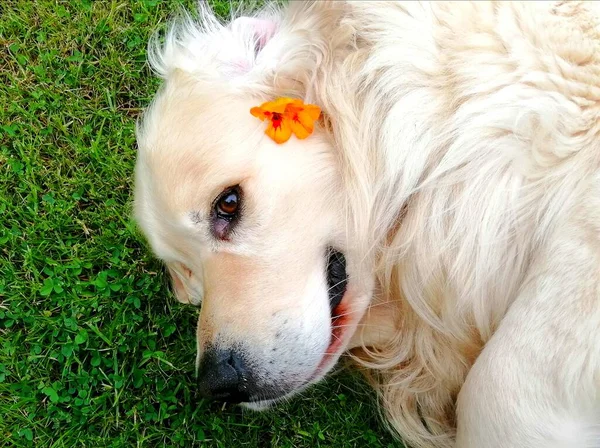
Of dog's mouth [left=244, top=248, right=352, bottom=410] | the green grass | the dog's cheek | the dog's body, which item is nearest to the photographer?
the dog's body

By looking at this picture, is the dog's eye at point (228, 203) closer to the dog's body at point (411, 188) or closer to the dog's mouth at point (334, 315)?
the dog's body at point (411, 188)

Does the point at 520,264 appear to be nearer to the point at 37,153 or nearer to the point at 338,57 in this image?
the point at 338,57

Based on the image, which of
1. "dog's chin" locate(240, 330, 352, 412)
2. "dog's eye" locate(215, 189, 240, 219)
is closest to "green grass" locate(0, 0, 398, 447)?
"dog's chin" locate(240, 330, 352, 412)

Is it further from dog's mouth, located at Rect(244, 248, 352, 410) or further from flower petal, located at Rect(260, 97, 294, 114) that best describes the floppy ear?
dog's mouth, located at Rect(244, 248, 352, 410)

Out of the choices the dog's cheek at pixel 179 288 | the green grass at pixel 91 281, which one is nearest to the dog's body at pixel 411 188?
the dog's cheek at pixel 179 288

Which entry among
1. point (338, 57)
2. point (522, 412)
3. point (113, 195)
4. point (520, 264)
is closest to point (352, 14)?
point (338, 57)

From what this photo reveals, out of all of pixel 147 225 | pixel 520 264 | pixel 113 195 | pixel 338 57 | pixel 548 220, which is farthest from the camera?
pixel 113 195

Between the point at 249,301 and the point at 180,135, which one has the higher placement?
the point at 180,135

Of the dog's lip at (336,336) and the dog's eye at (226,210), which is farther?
the dog's lip at (336,336)
